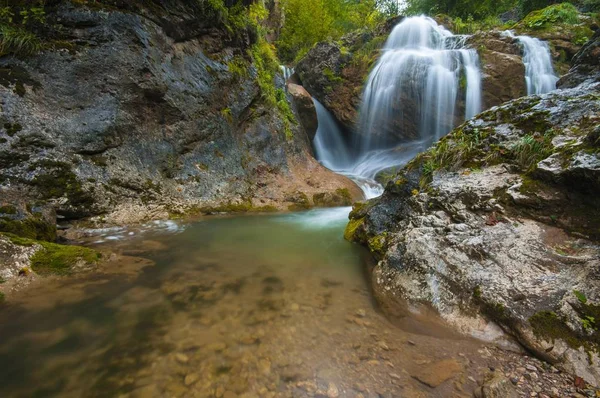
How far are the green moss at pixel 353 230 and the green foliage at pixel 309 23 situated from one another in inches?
617

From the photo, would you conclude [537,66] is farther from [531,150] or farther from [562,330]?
[562,330]

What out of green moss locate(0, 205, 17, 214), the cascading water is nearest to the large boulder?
green moss locate(0, 205, 17, 214)

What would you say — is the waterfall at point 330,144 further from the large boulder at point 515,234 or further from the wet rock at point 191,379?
the wet rock at point 191,379

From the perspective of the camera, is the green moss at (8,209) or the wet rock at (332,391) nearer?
the wet rock at (332,391)

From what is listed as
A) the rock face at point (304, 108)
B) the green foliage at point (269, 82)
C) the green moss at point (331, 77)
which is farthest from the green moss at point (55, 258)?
the green moss at point (331, 77)

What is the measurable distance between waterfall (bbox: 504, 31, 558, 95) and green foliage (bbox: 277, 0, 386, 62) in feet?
33.5

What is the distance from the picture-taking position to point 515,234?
2.83 metres

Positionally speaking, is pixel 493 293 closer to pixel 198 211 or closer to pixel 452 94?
pixel 198 211

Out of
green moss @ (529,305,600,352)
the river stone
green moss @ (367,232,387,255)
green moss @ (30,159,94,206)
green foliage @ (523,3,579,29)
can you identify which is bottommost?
the river stone

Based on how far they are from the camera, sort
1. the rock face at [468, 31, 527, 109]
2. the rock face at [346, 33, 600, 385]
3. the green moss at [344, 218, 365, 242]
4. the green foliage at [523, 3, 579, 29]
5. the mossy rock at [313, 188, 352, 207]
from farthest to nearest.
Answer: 1. the green foliage at [523, 3, 579, 29]
2. the rock face at [468, 31, 527, 109]
3. the mossy rock at [313, 188, 352, 207]
4. the green moss at [344, 218, 365, 242]
5. the rock face at [346, 33, 600, 385]

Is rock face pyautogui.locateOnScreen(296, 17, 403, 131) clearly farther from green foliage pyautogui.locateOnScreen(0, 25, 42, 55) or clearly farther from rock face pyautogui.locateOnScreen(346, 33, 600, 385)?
green foliage pyautogui.locateOnScreen(0, 25, 42, 55)

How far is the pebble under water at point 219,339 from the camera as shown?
192 centimetres

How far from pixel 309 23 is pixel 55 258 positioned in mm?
20313

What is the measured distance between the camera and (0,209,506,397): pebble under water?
192 centimetres
